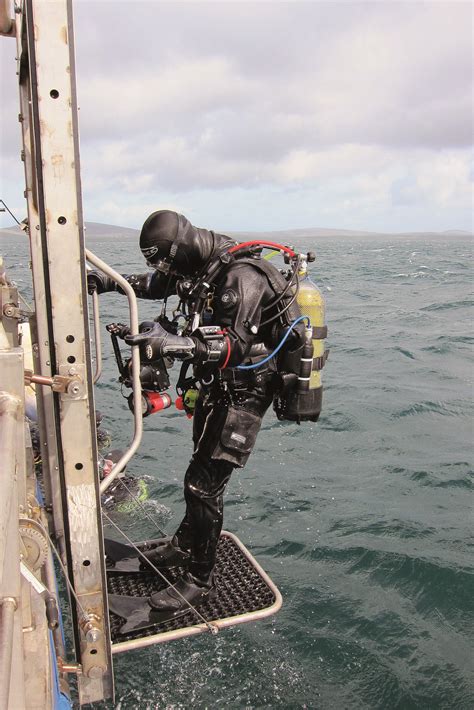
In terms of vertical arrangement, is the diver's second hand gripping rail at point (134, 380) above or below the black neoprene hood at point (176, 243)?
below

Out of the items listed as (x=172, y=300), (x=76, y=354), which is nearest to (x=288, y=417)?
(x=76, y=354)

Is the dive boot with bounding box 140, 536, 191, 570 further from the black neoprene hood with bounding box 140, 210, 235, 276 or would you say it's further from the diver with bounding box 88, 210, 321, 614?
the black neoprene hood with bounding box 140, 210, 235, 276

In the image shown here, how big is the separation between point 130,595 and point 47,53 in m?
3.43

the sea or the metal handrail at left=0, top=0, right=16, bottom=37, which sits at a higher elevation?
the metal handrail at left=0, top=0, right=16, bottom=37

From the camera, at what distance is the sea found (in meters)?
4.05

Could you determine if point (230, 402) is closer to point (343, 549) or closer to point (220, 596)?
point (220, 596)

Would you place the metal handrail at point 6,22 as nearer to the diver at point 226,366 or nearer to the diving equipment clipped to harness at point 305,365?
the diver at point 226,366

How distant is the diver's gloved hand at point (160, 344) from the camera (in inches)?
130

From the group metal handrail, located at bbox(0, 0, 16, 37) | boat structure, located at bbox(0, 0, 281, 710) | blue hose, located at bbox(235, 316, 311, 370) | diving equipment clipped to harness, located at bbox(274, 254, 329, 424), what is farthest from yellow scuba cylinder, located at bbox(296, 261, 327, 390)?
metal handrail, located at bbox(0, 0, 16, 37)

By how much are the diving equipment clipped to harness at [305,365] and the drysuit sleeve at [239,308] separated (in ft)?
1.17

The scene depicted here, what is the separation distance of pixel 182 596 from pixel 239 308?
6.48ft

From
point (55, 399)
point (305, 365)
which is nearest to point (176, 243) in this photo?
point (305, 365)

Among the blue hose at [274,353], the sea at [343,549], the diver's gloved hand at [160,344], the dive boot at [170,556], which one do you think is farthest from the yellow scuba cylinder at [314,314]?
the sea at [343,549]

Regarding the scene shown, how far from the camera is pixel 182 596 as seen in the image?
163 inches
